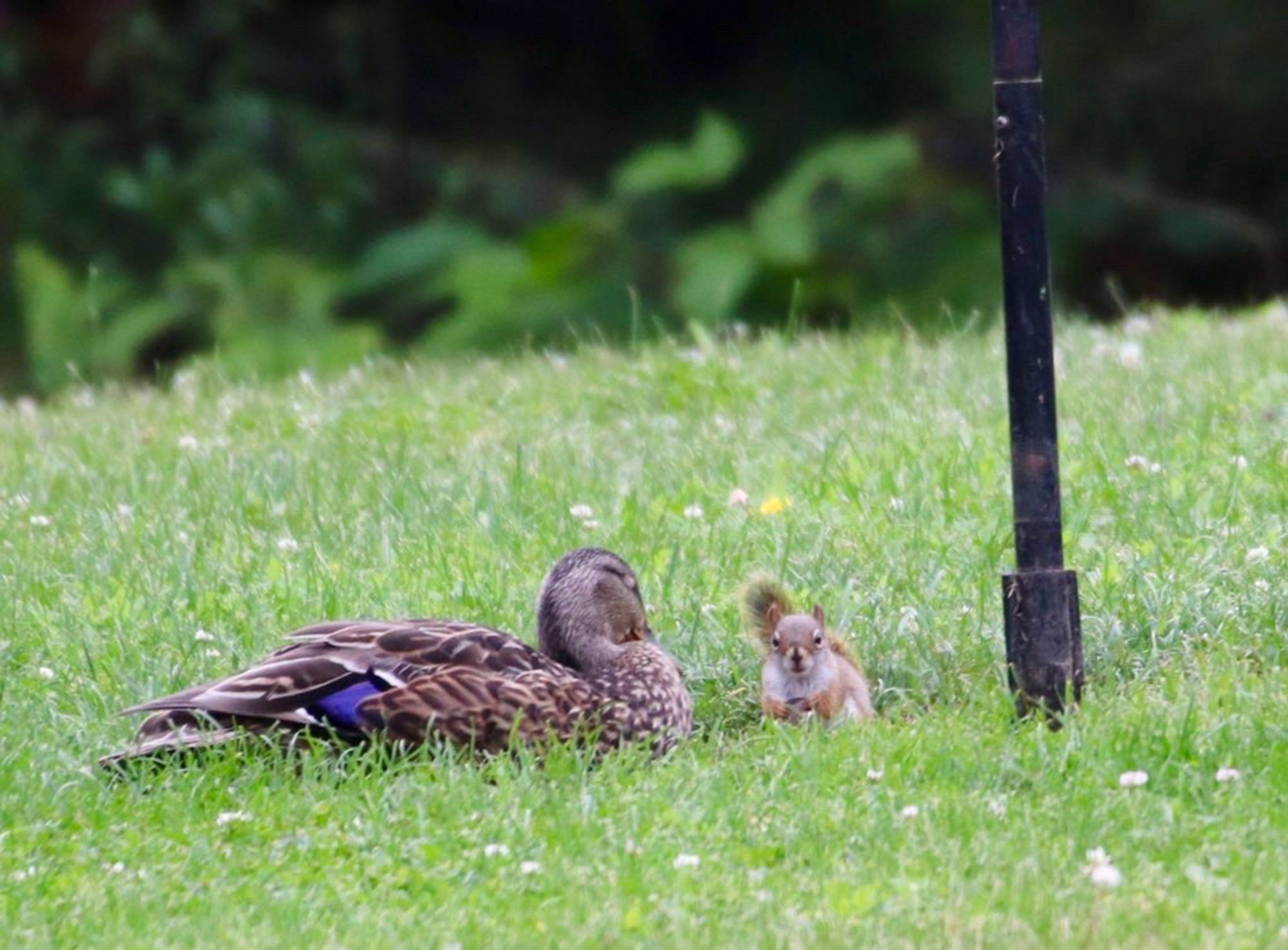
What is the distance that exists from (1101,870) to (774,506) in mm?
2849

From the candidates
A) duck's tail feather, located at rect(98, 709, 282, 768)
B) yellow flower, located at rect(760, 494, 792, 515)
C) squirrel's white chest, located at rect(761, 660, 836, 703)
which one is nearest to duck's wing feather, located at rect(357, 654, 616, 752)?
duck's tail feather, located at rect(98, 709, 282, 768)

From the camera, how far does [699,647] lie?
5324mm

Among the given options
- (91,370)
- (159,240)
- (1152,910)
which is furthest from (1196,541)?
(159,240)

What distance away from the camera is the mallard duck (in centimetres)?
451

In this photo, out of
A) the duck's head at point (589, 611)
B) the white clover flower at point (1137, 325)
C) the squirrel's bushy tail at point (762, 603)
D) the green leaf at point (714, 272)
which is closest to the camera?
the duck's head at point (589, 611)

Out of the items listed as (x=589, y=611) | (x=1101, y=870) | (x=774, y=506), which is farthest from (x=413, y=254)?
(x=1101, y=870)

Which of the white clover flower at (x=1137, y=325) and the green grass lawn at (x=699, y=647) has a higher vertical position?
the white clover flower at (x=1137, y=325)

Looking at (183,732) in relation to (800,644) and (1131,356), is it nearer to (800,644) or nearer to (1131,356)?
(800,644)

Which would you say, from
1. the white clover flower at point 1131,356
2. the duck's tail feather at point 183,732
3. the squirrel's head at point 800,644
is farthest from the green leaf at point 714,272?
the duck's tail feather at point 183,732

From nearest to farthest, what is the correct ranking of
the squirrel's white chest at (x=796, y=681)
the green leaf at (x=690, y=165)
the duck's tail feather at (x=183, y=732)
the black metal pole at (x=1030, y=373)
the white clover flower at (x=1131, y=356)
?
the black metal pole at (x=1030, y=373) → the duck's tail feather at (x=183, y=732) → the squirrel's white chest at (x=796, y=681) → the white clover flower at (x=1131, y=356) → the green leaf at (x=690, y=165)

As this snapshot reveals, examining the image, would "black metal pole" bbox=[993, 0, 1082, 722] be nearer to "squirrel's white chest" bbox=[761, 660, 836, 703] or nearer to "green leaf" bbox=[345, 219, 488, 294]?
"squirrel's white chest" bbox=[761, 660, 836, 703]

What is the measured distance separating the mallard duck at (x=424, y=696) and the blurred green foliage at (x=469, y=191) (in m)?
9.18

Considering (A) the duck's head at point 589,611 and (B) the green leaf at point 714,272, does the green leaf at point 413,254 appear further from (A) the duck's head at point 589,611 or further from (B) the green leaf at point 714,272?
(A) the duck's head at point 589,611

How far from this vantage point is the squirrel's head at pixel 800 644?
15.6 ft
